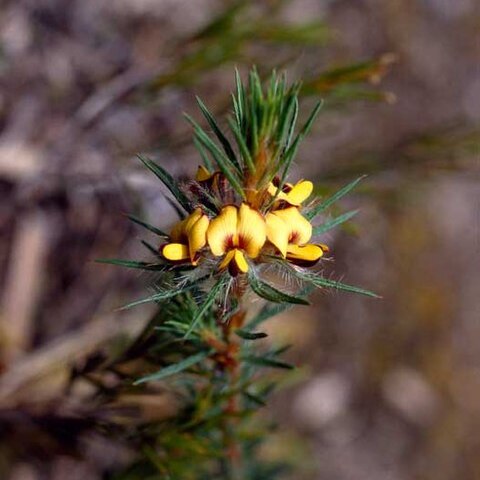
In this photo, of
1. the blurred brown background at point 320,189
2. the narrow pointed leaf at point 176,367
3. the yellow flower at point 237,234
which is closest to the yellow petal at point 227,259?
the yellow flower at point 237,234

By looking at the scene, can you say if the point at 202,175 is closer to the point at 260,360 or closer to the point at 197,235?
the point at 197,235

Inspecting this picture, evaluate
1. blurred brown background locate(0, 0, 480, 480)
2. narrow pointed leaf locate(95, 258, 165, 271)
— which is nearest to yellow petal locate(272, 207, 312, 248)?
narrow pointed leaf locate(95, 258, 165, 271)

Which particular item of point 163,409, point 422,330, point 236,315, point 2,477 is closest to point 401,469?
point 422,330

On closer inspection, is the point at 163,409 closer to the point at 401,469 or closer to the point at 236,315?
the point at 401,469

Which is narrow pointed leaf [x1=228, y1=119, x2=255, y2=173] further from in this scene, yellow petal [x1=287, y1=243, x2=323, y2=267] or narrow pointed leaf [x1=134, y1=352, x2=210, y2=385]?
narrow pointed leaf [x1=134, y1=352, x2=210, y2=385]

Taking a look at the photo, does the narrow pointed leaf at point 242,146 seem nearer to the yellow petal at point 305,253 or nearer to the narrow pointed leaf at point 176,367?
the yellow petal at point 305,253

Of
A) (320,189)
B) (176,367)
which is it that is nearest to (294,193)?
(176,367)
